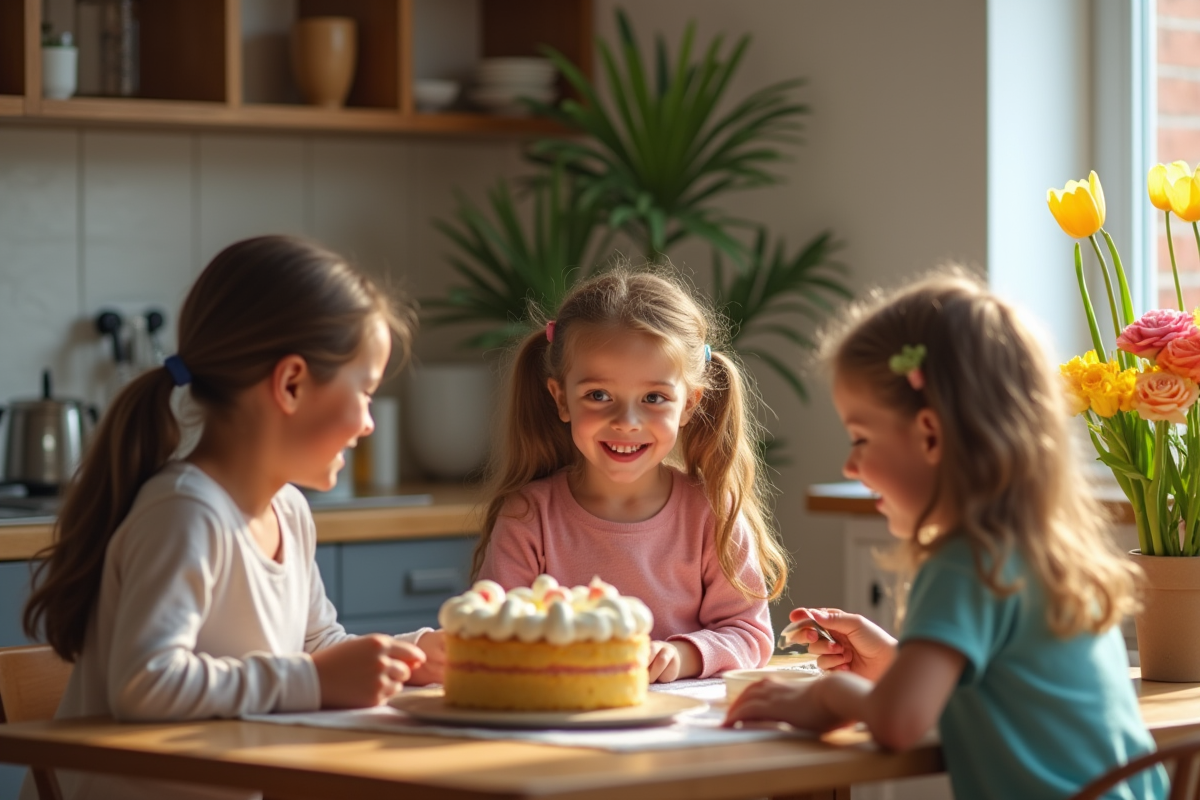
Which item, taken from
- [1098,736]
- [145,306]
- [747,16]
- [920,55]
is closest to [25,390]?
[145,306]

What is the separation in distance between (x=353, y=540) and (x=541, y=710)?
1845 mm

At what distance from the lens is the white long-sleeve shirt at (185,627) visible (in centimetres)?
159

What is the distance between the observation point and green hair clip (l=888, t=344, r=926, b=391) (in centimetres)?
154

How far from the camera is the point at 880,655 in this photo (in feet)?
6.16

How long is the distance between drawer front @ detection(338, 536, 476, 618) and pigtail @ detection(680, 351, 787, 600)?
122cm

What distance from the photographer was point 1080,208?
2025 mm

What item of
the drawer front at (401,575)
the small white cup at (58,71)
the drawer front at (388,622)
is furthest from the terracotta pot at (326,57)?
the drawer front at (388,622)

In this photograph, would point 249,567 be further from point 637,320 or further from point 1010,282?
point 1010,282

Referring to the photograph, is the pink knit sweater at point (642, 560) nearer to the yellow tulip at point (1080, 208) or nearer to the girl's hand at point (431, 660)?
the girl's hand at point (431, 660)

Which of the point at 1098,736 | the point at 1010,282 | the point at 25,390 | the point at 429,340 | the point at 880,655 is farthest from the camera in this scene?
the point at 429,340

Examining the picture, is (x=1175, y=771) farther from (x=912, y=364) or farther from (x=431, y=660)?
(x=431, y=660)

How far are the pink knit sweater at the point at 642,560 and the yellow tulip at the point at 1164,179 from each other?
0.67 metres

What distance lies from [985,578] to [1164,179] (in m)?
0.79

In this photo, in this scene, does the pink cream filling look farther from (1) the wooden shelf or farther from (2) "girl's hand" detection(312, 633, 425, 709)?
(1) the wooden shelf
